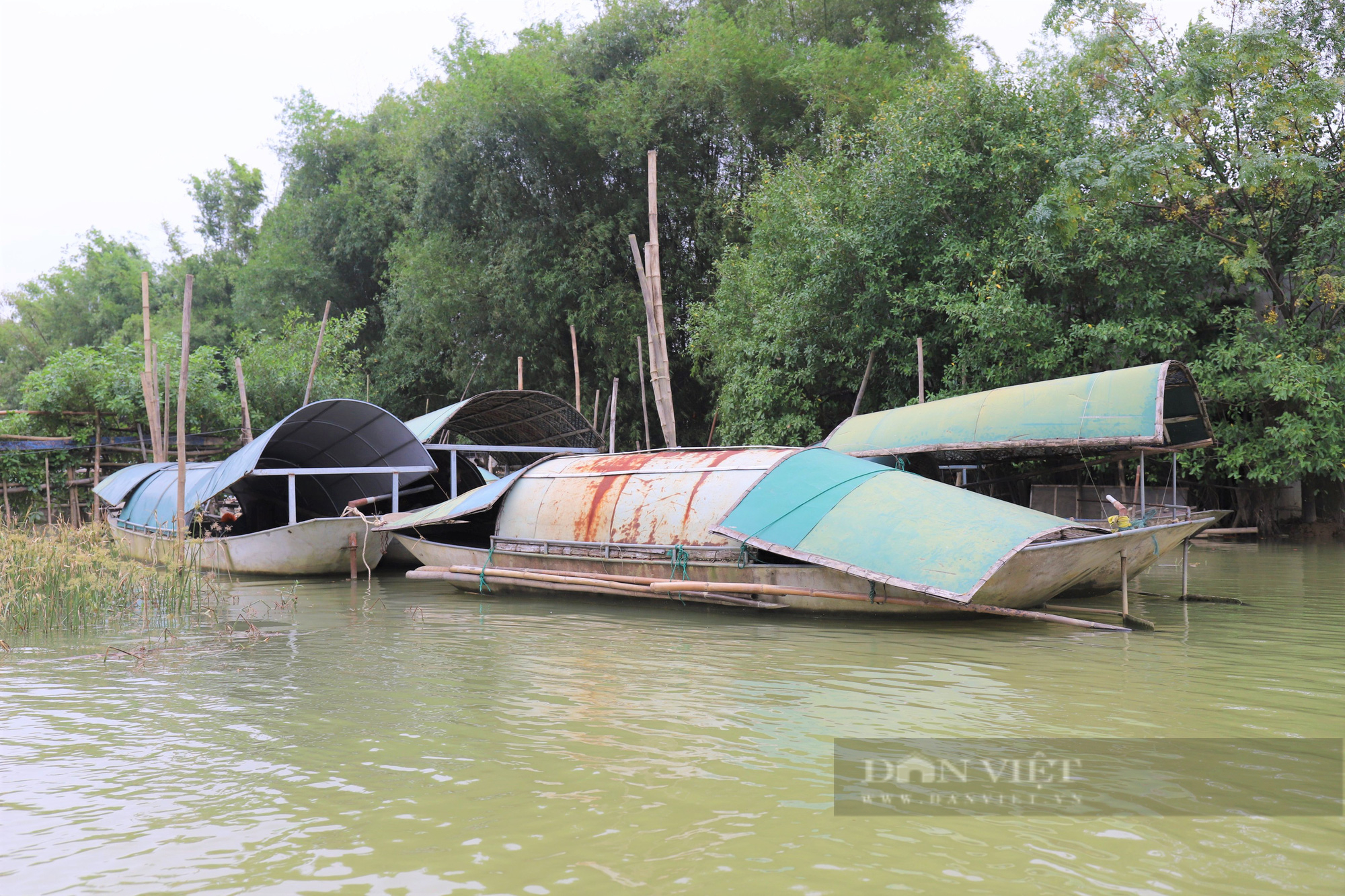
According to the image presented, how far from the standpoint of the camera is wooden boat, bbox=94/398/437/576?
11.9 meters

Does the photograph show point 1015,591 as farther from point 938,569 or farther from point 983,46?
point 983,46

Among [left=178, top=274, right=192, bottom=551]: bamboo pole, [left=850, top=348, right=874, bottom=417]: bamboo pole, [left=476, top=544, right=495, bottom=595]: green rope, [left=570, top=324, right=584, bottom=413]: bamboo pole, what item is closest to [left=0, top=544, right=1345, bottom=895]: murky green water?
[left=476, top=544, right=495, bottom=595]: green rope

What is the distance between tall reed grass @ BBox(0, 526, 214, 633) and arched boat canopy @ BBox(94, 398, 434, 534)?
2.94 m

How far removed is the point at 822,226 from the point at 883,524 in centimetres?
993

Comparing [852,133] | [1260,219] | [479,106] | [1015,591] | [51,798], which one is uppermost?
[479,106]

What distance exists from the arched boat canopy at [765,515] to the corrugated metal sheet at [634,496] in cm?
1

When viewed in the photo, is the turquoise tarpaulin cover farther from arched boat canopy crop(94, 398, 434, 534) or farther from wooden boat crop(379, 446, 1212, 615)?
arched boat canopy crop(94, 398, 434, 534)

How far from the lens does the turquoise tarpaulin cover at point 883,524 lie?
22.7 ft

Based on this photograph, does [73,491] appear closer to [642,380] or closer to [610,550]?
[642,380]

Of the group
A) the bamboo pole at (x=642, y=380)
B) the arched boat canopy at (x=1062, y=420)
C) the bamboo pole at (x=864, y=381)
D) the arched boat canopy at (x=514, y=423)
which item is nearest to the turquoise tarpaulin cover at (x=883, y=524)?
the arched boat canopy at (x=1062, y=420)

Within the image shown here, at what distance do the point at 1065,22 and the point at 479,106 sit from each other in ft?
42.8

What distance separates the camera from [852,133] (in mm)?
17438

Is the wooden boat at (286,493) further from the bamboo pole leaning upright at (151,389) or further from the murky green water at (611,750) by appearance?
the murky green water at (611,750)

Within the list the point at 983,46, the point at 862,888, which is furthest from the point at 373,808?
the point at 983,46
